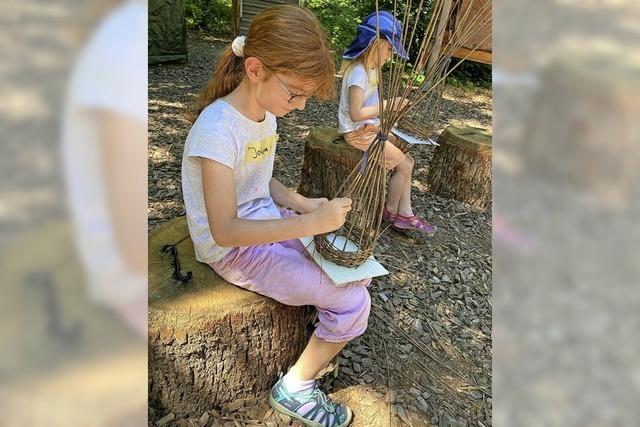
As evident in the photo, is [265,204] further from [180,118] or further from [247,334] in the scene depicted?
[180,118]

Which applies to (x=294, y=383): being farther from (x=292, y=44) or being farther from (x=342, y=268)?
(x=292, y=44)

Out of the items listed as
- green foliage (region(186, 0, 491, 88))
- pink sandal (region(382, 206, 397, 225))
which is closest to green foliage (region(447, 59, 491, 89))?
green foliage (region(186, 0, 491, 88))

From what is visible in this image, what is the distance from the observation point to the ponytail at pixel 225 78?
5.04 ft

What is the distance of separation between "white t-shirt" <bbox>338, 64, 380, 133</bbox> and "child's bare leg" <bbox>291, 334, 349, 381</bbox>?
55.6 inches

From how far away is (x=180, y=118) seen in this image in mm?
4047

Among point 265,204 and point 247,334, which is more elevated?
point 265,204

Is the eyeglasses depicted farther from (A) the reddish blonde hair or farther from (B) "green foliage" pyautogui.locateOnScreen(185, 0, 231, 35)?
(B) "green foliage" pyautogui.locateOnScreen(185, 0, 231, 35)

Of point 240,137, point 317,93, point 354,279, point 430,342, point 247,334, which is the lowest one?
point 430,342

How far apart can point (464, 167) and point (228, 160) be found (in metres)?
2.21

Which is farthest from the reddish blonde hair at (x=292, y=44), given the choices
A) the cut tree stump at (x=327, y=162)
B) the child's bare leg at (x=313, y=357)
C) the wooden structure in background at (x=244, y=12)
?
the wooden structure in background at (x=244, y=12)

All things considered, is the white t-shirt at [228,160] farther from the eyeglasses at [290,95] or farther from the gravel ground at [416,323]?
the gravel ground at [416,323]
